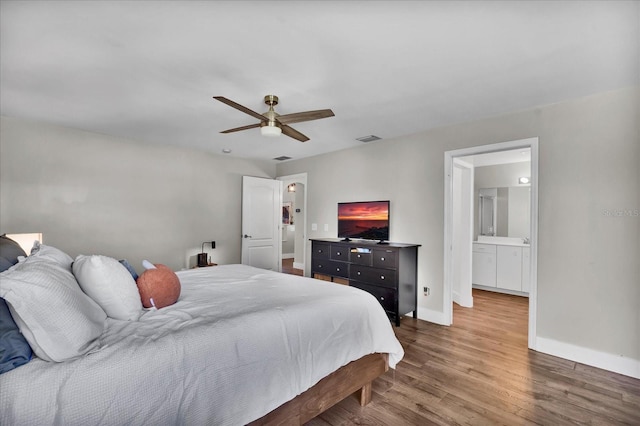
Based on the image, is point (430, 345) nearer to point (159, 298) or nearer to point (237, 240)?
point (159, 298)

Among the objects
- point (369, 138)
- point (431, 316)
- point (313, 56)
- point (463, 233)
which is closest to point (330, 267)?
point (431, 316)

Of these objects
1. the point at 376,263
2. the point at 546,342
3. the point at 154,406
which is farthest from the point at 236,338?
the point at 546,342

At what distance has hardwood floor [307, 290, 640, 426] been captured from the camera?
2012 millimetres

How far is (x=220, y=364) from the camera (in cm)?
140

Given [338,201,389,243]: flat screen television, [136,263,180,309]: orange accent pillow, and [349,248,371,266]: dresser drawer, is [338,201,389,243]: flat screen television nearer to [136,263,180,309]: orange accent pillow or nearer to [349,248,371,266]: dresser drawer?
[349,248,371,266]: dresser drawer

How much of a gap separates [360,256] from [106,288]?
9.90ft

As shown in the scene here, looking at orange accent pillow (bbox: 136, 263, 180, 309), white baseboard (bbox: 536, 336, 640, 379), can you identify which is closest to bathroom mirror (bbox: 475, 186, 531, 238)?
white baseboard (bbox: 536, 336, 640, 379)

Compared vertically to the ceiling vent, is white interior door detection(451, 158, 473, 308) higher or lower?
lower

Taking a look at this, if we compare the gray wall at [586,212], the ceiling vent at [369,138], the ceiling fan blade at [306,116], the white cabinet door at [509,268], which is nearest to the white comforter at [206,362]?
the ceiling fan blade at [306,116]

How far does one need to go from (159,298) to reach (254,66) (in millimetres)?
1768

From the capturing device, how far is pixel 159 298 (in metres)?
1.87

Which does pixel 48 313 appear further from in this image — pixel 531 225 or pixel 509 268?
pixel 509 268

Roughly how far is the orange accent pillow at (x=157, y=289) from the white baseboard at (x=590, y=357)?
135 inches

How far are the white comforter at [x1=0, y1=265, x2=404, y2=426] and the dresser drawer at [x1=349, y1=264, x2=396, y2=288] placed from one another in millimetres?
1537
